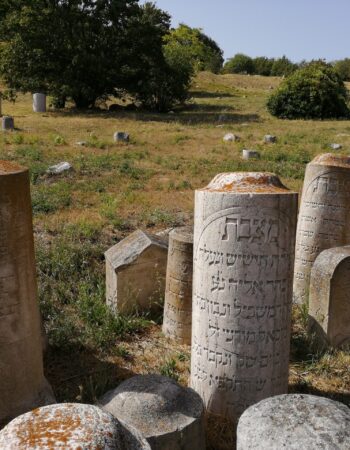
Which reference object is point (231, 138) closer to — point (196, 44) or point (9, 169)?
point (9, 169)

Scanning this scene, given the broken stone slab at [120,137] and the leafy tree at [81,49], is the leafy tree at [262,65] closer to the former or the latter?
the leafy tree at [81,49]

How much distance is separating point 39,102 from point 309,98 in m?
13.6

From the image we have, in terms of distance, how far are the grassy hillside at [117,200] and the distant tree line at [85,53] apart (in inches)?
56.0

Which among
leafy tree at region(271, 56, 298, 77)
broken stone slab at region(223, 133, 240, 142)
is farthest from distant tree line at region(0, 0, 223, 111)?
leafy tree at region(271, 56, 298, 77)

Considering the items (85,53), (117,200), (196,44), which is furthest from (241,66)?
(117,200)

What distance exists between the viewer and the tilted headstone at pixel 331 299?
5.25 meters

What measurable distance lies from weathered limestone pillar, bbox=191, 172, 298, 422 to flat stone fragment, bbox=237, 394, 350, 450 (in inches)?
41.6

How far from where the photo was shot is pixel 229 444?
380cm

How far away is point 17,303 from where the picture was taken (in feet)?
12.3

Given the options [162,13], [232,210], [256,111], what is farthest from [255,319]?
[162,13]

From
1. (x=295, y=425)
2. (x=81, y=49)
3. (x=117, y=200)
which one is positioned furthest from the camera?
(x=81, y=49)

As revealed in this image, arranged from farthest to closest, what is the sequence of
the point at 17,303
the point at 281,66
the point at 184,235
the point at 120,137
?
the point at 281,66
the point at 120,137
the point at 184,235
the point at 17,303

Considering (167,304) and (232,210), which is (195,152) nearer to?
(167,304)

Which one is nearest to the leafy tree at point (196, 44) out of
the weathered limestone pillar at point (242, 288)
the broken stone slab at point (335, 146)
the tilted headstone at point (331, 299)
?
the broken stone slab at point (335, 146)
